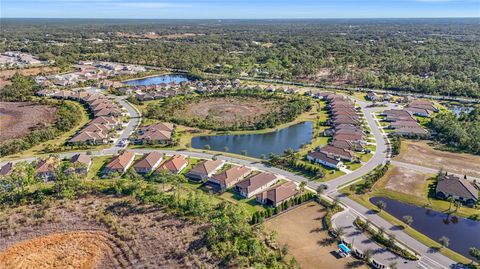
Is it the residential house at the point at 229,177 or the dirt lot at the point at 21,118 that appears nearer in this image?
the residential house at the point at 229,177

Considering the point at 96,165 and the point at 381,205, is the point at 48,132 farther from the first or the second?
the point at 381,205

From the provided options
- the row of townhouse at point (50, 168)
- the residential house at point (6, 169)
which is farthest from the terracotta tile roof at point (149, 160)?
the residential house at point (6, 169)

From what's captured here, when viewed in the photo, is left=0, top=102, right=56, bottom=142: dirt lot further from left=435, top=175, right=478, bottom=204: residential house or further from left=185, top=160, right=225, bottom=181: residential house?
left=435, top=175, right=478, bottom=204: residential house

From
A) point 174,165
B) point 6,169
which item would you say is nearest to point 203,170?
point 174,165

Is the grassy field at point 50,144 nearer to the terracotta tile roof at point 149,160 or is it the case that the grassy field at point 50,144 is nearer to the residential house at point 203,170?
the terracotta tile roof at point 149,160

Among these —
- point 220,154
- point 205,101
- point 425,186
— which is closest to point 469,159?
point 425,186

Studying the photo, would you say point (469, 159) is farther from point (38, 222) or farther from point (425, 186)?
point (38, 222)
